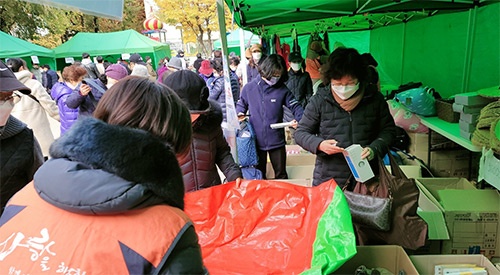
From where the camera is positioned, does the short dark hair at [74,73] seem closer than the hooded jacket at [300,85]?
Yes

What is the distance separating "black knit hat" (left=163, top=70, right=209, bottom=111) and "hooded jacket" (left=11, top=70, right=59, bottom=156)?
2.37 metres

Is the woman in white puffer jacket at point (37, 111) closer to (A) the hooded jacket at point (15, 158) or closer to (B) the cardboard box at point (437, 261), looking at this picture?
→ (A) the hooded jacket at point (15, 158)

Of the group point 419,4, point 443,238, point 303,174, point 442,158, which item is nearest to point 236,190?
point 443,238

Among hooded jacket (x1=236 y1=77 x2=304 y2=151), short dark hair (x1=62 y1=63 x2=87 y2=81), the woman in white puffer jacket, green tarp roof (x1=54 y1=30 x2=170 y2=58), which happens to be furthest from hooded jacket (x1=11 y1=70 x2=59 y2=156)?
green tarp roof (x1=54 y1=30 x2=170 y2=58)

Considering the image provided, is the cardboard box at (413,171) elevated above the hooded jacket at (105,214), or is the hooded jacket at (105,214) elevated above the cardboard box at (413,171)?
the hooded jacket at (105,214)

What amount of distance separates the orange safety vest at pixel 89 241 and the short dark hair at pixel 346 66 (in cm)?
163

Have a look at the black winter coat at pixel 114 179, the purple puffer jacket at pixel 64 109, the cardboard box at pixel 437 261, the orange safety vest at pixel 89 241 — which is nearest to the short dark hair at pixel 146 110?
the black winter coat at pixel 114 179

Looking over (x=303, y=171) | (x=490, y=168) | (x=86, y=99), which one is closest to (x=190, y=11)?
(x=86, y=99)

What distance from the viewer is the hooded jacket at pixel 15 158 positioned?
1590mm

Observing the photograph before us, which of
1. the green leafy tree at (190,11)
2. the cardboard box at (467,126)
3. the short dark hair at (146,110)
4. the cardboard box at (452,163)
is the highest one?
the green leafy tree at (190,11)

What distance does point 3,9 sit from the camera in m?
16.7

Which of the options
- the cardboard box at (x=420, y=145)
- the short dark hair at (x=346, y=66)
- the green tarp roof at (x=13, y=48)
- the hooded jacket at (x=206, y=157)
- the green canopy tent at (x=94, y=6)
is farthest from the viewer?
the green tarp roof at (x=13, y=48)

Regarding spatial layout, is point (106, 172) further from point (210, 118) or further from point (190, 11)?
point (190, 11)

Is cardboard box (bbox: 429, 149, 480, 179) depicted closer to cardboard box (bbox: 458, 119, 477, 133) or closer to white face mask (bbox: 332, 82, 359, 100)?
cardboard box (bbox: 458, 119, 477, 133)
